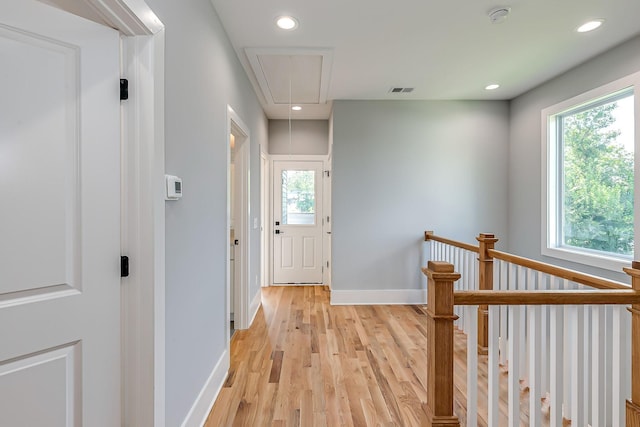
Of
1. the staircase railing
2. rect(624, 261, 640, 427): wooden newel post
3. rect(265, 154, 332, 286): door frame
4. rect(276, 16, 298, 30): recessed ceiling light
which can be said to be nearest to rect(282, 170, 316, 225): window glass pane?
rect(265, 154, 332, 286): door frame

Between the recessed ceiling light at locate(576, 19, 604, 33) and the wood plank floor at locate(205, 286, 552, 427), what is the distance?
2.74 metres

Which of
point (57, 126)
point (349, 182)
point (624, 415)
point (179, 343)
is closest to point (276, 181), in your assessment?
point (349, 182)

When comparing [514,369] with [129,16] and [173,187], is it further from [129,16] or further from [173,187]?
[129,16]

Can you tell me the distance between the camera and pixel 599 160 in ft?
9.27

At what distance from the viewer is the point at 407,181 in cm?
390

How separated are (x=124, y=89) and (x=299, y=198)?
3.72 meters

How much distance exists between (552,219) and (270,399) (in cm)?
338

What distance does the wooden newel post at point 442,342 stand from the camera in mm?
1220

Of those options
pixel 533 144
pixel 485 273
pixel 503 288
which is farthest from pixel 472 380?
pixel 533 144

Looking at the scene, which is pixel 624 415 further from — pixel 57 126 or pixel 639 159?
pixel 57 126

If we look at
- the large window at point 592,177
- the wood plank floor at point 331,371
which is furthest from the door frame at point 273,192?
the large window at point 592,177

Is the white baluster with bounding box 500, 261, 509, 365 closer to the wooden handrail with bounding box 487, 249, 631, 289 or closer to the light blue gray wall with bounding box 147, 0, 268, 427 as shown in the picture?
the wooden handrail with bounding box 487, 249, 631, 289

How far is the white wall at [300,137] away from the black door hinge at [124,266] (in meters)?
3.79

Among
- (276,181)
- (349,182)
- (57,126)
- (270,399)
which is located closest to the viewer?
(57,126)
